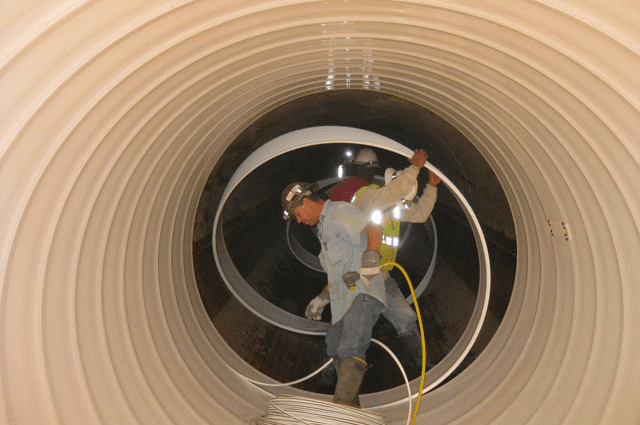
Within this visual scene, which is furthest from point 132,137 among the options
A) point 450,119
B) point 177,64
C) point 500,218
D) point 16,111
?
point 500,218

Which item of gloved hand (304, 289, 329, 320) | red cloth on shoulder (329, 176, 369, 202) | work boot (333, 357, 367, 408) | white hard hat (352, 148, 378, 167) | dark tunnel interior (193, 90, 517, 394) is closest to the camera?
work boot (333, 357, 367, 408)

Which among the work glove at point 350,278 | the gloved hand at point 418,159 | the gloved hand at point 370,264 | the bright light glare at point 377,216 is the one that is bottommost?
the work glove at point 350,278

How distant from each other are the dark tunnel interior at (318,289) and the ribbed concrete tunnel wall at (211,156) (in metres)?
0.41

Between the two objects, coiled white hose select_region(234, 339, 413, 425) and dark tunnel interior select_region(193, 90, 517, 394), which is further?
dark tunnel interior select_region(193, 90, 517, 394)

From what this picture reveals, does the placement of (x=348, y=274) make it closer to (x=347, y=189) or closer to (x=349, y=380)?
(x=349, y=380)

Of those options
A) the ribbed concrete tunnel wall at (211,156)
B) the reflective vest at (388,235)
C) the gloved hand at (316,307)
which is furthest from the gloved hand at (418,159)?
the gloved hand at (316,307)

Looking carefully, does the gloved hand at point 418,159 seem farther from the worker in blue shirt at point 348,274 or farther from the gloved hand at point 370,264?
the gloved hand at point 370,264

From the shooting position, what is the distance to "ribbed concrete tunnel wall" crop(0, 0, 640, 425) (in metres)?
1.77

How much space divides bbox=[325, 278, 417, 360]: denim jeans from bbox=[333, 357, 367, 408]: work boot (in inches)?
3.4

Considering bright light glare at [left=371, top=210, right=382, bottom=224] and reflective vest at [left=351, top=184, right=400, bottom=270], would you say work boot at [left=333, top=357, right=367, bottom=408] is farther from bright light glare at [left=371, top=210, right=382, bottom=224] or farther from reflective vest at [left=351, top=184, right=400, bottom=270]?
bright light glare at [left=371, top=210, right=382, bottom=224]

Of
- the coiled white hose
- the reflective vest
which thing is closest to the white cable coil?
the coiled white hose

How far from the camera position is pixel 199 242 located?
416 centimetres

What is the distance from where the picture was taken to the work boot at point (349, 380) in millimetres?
3291

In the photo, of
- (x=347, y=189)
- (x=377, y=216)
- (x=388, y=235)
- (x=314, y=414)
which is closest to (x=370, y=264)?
(x=377, y=216)
